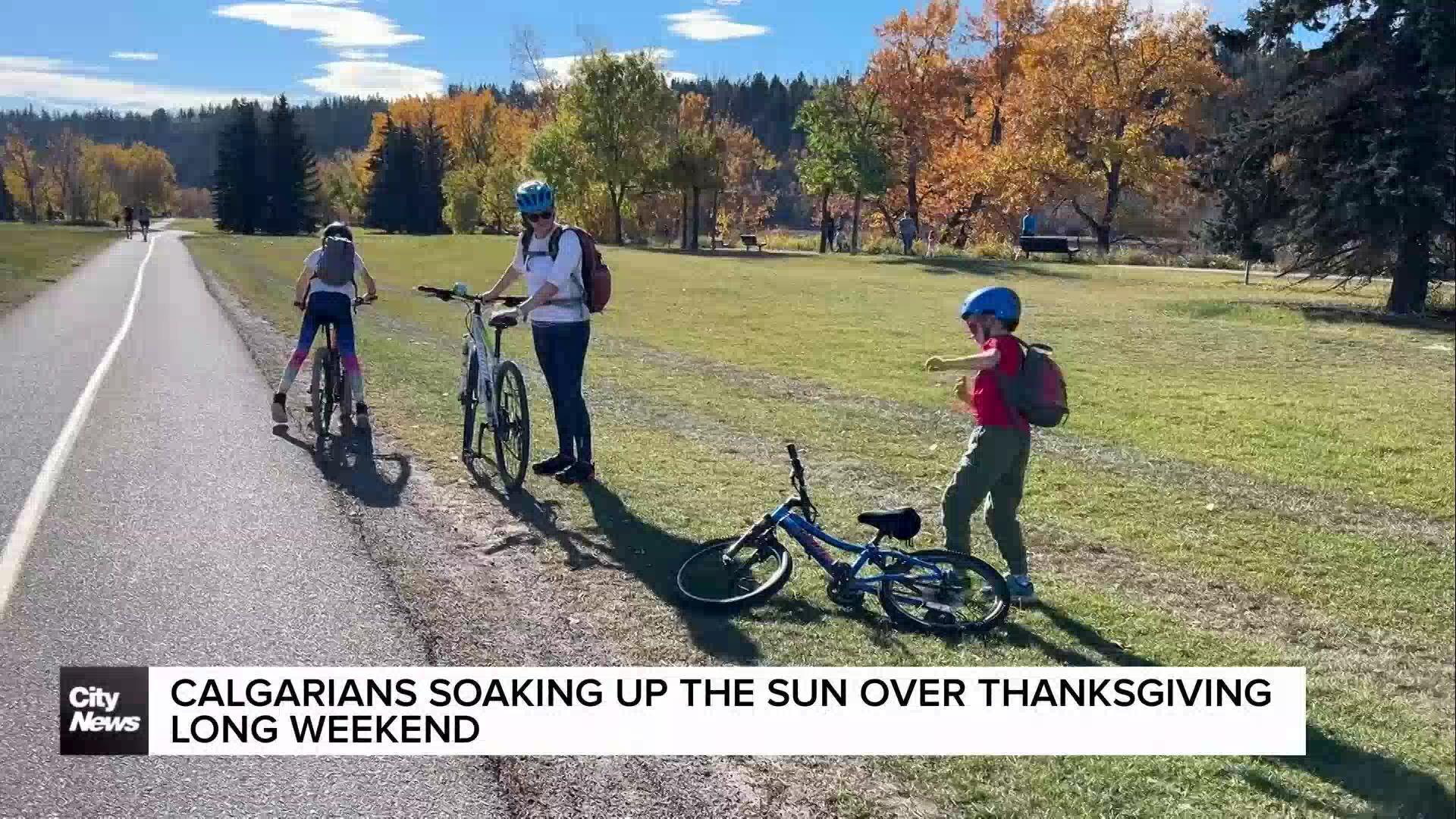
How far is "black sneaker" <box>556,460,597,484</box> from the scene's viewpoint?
726 cm

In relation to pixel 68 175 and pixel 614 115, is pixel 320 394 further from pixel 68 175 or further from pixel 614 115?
pixel 68 175

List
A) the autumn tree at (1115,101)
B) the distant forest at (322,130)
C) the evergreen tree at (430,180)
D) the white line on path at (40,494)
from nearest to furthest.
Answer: the white line on path at (40,494) < the evergreen tree at (430,180) < the autumn tree at (1115,101) < the distant forest at (322,130)

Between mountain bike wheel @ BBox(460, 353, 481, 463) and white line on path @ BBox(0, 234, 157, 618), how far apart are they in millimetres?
2568

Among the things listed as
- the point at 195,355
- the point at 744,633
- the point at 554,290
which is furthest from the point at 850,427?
the point at 195,355

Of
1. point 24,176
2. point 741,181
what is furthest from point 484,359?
point 741,181

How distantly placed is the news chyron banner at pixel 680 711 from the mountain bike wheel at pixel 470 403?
372 centimetres

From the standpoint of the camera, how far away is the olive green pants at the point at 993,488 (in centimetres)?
482

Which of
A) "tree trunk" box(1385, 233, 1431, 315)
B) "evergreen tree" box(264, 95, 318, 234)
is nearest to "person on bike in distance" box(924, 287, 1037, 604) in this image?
"tree trunk" box(1385, 233, 1431, 315)

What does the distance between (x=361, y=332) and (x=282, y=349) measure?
1851 millimetres

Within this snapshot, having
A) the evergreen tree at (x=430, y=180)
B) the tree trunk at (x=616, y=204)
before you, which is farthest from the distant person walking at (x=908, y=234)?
the tree trunk at (x=616, y=204)

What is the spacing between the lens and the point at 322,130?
111 meters

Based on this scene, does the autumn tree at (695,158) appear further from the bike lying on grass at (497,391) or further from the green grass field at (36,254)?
the bike lying on grass at (497,391)

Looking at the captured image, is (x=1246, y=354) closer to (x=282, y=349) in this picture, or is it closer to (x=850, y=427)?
(x=850, y=427)

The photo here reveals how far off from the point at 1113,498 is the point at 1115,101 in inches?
1596
